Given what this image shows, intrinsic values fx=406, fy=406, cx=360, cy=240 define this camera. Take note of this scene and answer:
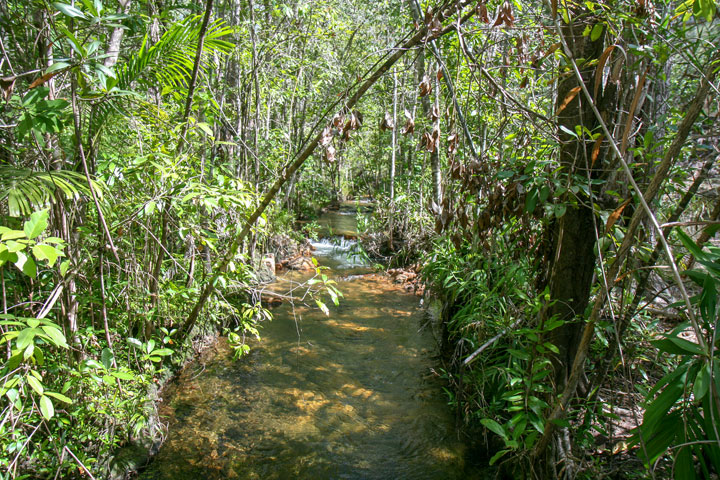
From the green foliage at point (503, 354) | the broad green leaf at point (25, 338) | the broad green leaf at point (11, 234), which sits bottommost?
the green foliage at point (503, 354)

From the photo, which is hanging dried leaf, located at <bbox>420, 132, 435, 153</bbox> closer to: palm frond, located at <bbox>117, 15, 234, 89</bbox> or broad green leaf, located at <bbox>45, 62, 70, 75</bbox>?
palm frond, located at <bbox>117, 15, 234, 89</bbox>

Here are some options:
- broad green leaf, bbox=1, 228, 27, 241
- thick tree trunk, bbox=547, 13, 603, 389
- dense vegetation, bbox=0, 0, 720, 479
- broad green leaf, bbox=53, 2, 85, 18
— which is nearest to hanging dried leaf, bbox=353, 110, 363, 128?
dense vegetation, bbox=0, 0, 720, 479

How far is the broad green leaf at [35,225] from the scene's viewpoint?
1505 mm

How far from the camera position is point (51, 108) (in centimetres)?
190

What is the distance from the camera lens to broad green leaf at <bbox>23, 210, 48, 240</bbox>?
1505 mm

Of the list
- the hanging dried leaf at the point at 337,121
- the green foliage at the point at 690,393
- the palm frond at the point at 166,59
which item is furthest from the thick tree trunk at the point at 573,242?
the palm frond at the point at 166,59

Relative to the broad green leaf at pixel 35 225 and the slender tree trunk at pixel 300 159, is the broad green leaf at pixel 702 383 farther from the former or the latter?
the broad green leaf at pixel 35 225

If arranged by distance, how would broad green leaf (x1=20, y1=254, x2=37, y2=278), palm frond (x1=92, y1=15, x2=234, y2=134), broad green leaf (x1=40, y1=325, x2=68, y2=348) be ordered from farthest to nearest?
1. palm frond (x1=92, y1=15, x2=234, y2=134)
2. broad green leaf (x1=40, y1=325, x2=68, y2=348)
3. broad green leaf (x1=20, y1=254, x2=37, y2=278)

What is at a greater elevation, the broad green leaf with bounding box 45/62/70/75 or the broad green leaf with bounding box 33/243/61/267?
the broad green leaf with bounding box 45/62/70/75

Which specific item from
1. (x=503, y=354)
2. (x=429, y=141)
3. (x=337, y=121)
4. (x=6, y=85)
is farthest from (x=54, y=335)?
(x=503, y=354)

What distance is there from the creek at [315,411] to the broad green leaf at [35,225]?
6.18 feet

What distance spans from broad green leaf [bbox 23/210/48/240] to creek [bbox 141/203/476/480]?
1.88m

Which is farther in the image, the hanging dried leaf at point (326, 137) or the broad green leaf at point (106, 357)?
the broad green leaf at point (106, 357)

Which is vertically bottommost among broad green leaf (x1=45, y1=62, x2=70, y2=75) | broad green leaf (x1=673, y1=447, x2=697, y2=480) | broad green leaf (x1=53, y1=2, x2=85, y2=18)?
broad green leaf (x1=673, y1=447, x2=697, y2=480)
